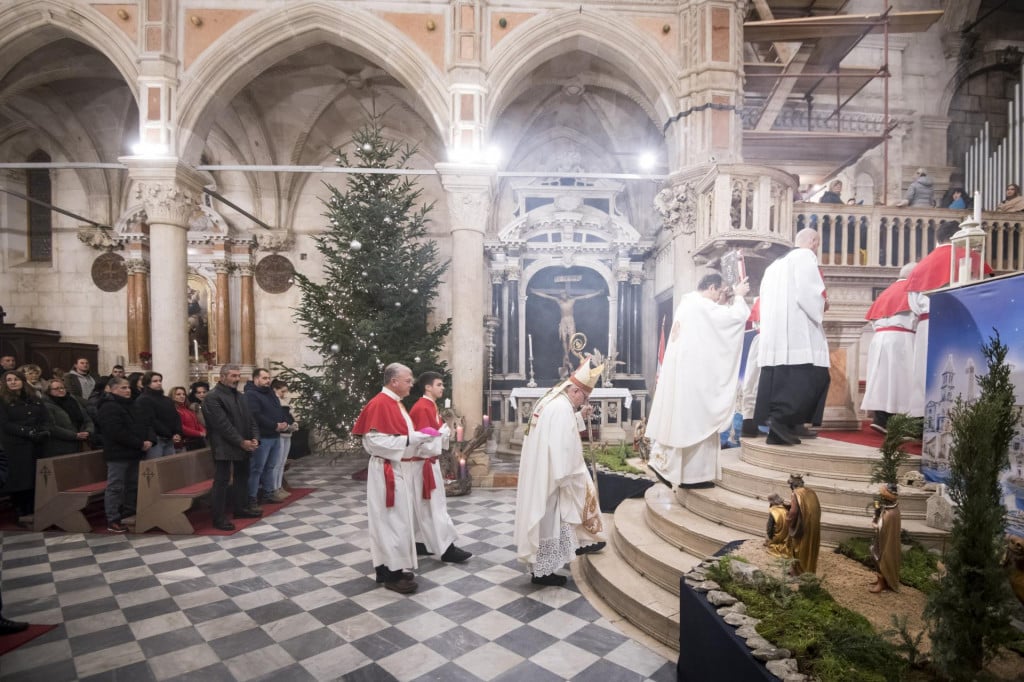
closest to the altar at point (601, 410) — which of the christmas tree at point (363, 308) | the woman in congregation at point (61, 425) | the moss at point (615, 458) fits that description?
the moss at point (615, 458)

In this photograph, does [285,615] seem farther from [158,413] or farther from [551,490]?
[158,413]

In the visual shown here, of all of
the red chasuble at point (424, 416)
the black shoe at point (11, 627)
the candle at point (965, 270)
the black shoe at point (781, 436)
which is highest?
the candle at point (965, 270)

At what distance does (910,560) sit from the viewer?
8.95ft

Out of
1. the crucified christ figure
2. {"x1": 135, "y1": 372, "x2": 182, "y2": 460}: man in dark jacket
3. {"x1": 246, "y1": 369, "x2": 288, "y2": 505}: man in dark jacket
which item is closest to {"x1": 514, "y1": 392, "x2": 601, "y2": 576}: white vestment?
{"x1": 246, "y1": 369, "x2": 288, "y2": 505}: man in dark jacket

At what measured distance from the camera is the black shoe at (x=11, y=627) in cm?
296

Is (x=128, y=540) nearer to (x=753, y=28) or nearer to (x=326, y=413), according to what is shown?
(x=326, y=413)

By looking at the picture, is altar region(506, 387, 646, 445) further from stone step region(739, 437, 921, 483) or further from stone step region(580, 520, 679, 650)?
stone step region(580, 520, 679, 650)

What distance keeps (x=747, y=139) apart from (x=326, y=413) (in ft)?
28.8

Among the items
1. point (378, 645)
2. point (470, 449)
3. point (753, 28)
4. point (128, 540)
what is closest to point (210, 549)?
point (128, 540)

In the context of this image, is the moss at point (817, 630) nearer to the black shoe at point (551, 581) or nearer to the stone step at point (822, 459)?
the stone step at point (822, 459)

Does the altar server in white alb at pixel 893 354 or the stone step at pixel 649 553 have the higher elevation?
the altar server in white alb at pixel 893 354

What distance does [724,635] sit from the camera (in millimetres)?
2051

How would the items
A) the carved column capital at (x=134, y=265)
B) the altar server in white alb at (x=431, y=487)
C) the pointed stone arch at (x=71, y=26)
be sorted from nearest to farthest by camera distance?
the altar server in white alb at (x=431, y=487)
the pointed stone arch at (x=71, y=26)
the carved column capital at (x=134, y=265)

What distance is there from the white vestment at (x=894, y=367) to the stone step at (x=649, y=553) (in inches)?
103
